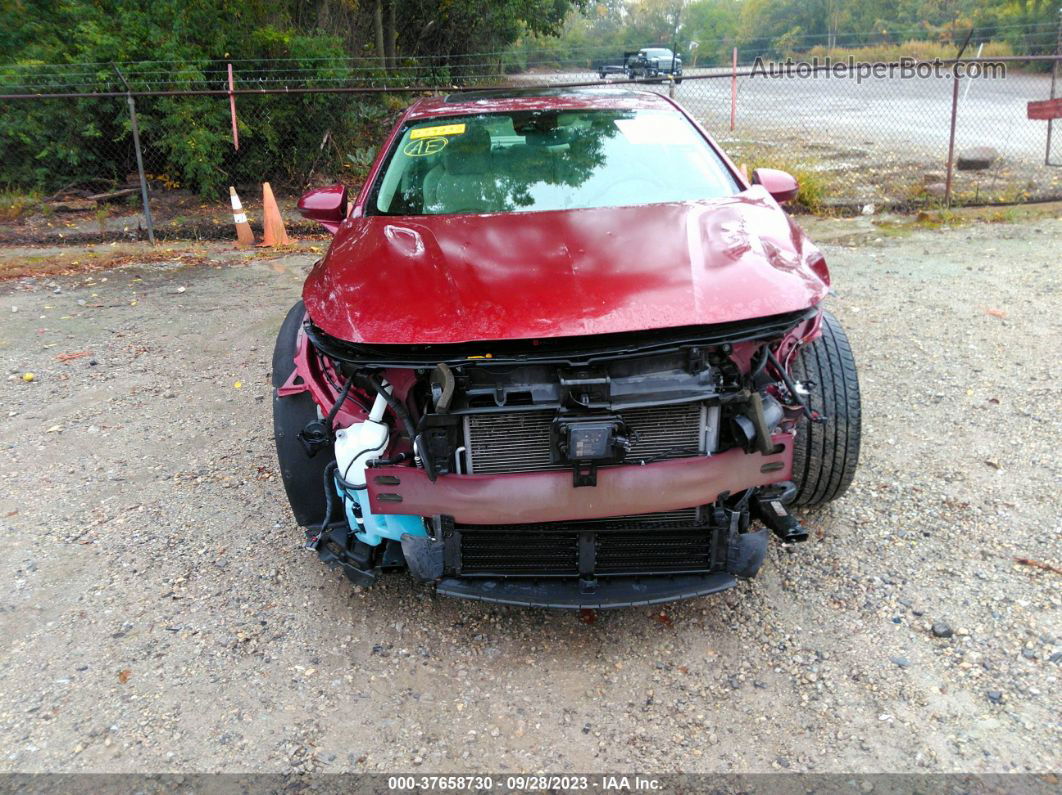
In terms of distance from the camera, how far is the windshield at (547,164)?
3.57 m

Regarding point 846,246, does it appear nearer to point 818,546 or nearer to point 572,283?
point 818,546

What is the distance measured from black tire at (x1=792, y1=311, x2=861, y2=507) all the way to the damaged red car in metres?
0.06

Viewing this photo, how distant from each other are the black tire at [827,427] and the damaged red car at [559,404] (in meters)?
0.06

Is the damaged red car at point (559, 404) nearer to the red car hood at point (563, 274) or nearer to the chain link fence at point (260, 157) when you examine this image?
the red car hood at point (563, 274)

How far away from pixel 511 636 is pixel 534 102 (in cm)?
276

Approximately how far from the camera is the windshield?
357 cm

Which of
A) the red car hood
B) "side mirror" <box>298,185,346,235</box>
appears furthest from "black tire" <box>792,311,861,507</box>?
"side mirror" <box>298,185,346,235</box>

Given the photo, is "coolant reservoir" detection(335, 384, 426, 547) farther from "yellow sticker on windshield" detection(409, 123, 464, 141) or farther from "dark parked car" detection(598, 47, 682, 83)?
"dark parked car" detection(598, 47, 682, 83)

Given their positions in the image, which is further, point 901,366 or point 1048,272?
point 1048,272

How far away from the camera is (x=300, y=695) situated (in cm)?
268

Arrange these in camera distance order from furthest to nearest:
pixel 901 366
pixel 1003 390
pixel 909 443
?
pixel 901 366 < pixel 1003 390 < pixel 909 443

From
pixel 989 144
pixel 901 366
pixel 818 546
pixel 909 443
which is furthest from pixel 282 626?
pixel 989 144

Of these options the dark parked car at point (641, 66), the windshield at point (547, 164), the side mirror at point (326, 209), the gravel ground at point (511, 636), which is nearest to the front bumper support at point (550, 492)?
the gravel ground at point (511, 636)

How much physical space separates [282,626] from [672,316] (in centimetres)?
181
